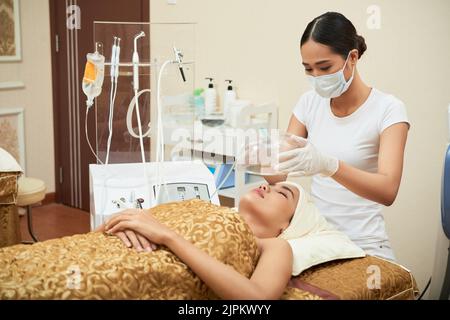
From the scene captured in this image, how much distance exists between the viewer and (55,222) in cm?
261

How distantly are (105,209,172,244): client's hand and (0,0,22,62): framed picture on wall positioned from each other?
4.84ft

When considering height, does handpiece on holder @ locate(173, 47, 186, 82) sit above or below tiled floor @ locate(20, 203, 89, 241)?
above

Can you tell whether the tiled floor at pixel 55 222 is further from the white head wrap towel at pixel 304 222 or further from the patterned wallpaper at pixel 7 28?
the white head wrap towel at pixel 304 222

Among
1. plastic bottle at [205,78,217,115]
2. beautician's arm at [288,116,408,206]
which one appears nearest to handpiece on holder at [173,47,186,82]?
beautician's arm at [288,116,408,206]

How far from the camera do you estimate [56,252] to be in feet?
3.84

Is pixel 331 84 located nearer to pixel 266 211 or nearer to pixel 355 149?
pixel 355 149

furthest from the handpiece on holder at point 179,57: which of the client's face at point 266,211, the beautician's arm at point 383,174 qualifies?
the beautician's arm at point 383,174

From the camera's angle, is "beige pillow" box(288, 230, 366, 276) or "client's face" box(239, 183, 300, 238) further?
"client's face" box(239, 183, 300, 238)

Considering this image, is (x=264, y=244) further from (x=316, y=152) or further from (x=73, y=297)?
(x=73, y=297)

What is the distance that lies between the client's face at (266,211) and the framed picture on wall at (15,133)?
4.84 ft

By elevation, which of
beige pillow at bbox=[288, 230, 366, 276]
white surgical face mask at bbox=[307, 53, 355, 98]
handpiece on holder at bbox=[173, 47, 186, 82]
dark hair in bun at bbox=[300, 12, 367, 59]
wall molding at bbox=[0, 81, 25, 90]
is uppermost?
dark hair in bun at bbox=[300, 12, 367, 59]

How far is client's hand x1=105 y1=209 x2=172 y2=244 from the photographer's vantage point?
118cm

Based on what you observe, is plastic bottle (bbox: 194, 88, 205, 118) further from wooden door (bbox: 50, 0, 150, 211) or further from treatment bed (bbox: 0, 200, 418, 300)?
treatment bed (bbox: 0, 200, 418, 300)

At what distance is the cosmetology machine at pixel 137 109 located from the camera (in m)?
1.73
